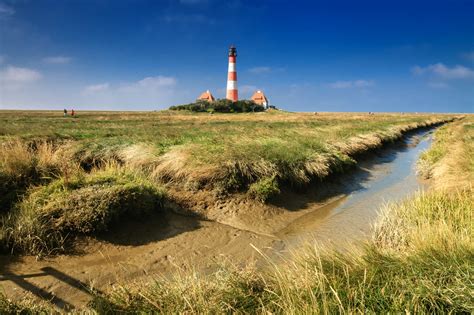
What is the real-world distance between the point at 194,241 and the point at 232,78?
66938 mm

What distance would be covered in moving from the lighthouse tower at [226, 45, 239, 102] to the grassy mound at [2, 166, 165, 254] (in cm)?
6448

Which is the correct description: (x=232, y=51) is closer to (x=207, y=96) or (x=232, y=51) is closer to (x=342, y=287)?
(x=207, y=96)

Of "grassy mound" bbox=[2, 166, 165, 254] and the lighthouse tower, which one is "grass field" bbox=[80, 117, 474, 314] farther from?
the lighthouse tower

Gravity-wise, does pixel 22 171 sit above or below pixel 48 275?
above

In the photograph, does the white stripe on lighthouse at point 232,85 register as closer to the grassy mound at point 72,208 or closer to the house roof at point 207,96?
the house roof at point 207,96

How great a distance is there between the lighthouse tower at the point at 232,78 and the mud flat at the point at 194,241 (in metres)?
61.4

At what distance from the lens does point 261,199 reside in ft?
31.6

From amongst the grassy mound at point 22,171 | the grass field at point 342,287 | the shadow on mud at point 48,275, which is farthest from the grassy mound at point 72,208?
the grass field at point 342,287

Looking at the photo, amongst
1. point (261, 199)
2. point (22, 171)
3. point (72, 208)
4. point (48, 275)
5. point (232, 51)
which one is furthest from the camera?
point (232, 51)

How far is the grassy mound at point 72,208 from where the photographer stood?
627cm

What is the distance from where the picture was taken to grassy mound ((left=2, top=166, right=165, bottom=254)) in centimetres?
627

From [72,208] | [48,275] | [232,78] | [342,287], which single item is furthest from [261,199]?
[232,78]

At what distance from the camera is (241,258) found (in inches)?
260

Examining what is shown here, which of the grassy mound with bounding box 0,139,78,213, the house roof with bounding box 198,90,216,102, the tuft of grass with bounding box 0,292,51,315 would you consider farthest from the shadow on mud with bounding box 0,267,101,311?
the house roof with bounding box 198,90,216,102
